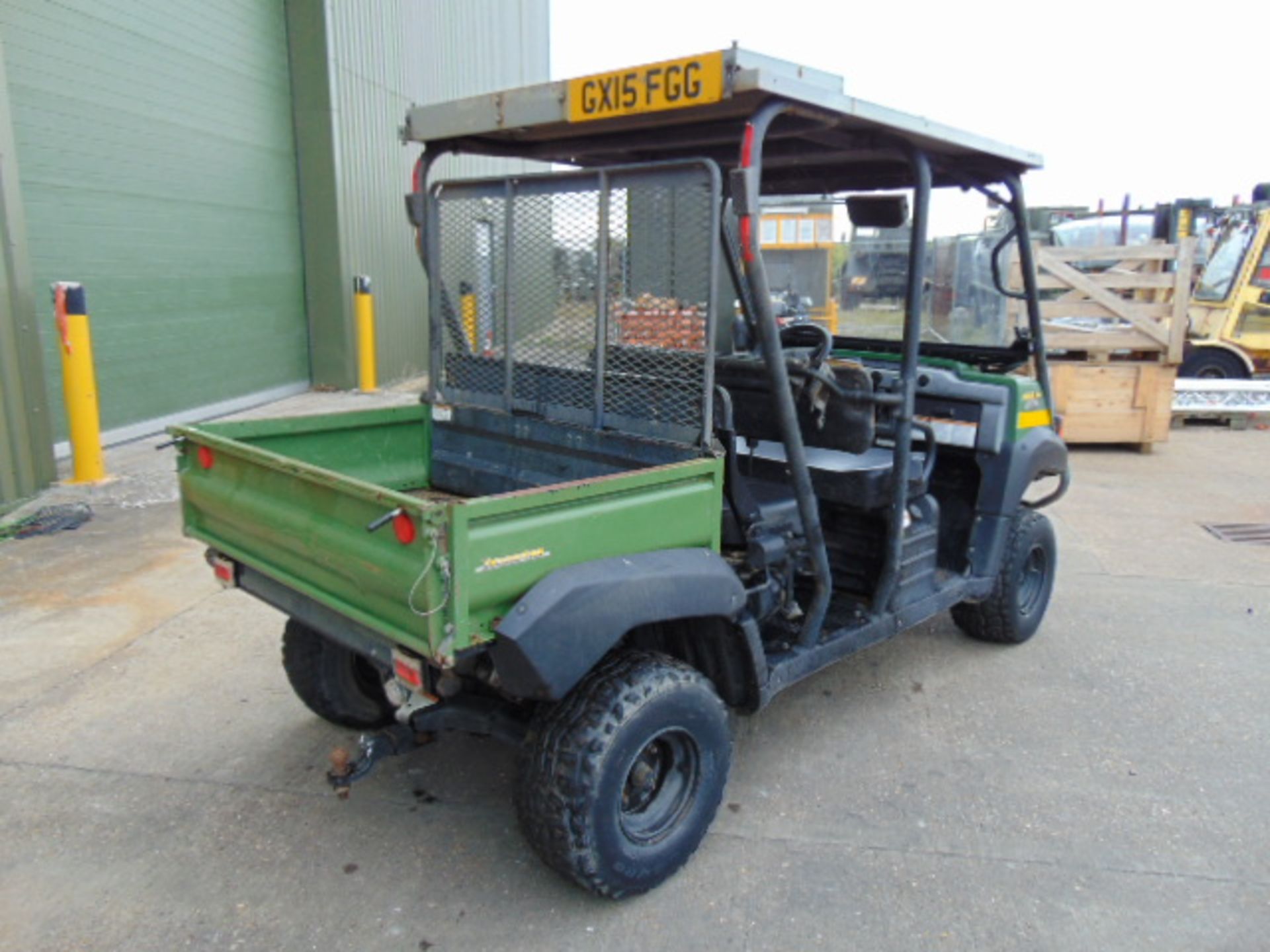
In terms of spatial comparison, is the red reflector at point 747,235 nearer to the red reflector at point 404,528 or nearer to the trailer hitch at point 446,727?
the red reflector at point 404,528

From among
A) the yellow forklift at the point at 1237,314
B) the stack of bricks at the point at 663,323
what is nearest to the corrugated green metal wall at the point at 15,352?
the stack of bricks at the point at 663,323

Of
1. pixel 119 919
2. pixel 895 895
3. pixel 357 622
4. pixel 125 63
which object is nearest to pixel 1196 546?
pixel 895 895

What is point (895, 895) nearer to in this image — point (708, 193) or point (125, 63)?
point (708, 193)

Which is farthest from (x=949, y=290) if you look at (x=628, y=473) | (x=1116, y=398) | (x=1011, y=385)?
(x=1116, y=398)

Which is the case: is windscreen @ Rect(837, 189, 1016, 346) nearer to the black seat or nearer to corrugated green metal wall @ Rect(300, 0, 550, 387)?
the black seat

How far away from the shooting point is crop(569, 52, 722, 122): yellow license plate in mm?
2488

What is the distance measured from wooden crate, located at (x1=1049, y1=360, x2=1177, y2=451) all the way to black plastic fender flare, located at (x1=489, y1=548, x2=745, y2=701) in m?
7.55

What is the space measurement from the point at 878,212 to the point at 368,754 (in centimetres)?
287

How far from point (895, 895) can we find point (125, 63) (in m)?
8.30

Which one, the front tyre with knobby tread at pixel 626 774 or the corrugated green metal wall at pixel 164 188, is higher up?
the corrugated green metal wall at pixel 164 188

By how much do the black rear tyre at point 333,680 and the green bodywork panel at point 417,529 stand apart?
1.63ft

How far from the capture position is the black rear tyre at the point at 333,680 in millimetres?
3381

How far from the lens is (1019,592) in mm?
4375

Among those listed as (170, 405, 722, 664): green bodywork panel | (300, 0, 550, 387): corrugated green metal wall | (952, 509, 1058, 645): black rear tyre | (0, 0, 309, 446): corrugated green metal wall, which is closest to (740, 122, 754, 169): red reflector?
(170, 405, 722, 664): green bodywork panel
